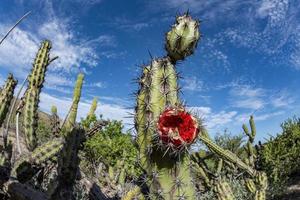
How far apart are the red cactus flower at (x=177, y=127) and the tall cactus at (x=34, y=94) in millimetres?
1844

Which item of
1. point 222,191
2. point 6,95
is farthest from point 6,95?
point 222,191

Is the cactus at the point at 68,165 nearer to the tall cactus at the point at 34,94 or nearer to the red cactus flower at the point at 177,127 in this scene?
the red cactus flower at the point at 177,127

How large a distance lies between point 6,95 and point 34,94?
137 centimetres

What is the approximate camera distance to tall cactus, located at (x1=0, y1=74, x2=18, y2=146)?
3.19 metres

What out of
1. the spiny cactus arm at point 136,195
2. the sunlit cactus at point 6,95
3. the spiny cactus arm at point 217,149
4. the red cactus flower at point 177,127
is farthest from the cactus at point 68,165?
the spiny cactus arm at point 217,149

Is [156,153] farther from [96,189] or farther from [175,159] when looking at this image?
[96,189]

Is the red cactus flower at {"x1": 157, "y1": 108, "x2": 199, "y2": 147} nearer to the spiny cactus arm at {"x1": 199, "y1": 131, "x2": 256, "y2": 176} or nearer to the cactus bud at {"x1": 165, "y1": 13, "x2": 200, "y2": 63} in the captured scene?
the cactus bud at {"x1": 165, "y1": 13, "x2": 200, "y2": 63}

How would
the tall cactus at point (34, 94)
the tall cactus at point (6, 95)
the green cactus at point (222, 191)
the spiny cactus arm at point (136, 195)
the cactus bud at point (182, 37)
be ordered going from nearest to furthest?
the tall cactus at point (6, 95) → the cactus bud at point (182, 37) → the spiny cactus arm at point (136, 195) → the tall cactus at point (34, 94) → the green cactus at point (222, 191)

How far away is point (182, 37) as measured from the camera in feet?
12.0

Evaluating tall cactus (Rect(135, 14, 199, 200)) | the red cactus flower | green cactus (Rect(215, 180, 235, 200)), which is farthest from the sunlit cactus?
green cactus (Rect(215, 180, 235, 200))

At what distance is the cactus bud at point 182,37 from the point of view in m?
3.63

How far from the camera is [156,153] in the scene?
11.5 ft

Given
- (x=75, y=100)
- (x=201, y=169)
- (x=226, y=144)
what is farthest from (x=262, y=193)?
(x=226, y=144)

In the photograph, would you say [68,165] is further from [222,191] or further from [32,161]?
[222,191]
